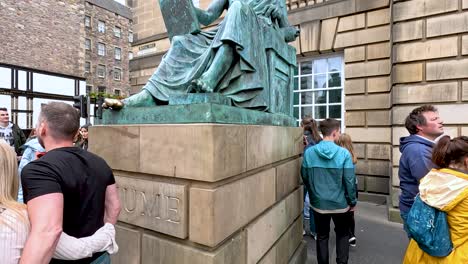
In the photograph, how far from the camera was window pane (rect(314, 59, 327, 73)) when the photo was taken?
9.41 m

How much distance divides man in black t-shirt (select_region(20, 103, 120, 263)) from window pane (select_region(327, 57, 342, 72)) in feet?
28.0

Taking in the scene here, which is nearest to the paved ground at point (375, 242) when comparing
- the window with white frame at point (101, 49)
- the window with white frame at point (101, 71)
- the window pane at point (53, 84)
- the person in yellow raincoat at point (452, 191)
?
the person in yellow raincoat at point (452, 191)

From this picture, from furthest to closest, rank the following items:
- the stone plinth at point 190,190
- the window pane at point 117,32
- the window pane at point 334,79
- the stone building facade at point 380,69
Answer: the window pane at point 117,32 → the window pane at point 334,79 → the stone building facade at point 380,69 → the stone plinth at point 190,190

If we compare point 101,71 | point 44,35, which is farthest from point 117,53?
point 44,35

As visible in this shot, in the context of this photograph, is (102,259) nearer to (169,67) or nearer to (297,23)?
(169,67)

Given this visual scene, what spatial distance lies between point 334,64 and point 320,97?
1.05 meters

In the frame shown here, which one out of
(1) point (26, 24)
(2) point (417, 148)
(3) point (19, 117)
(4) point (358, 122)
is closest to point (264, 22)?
(2) point (417, 148)

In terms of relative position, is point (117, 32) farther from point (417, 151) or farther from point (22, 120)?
point (417, 151)

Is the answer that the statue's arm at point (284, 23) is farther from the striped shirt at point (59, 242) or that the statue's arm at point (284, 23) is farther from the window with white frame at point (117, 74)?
the window with white frame at point (117, 74)

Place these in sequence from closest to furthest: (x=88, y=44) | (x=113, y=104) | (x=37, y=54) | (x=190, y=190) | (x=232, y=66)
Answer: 1. (x=190, y=190)
2. (x=113, y=104)
3. (x=232, y=66)
4. (x=37, y=54)
5. (x=88, y=44)

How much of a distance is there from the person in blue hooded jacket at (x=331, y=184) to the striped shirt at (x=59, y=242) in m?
2.54

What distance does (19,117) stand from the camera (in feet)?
76.9

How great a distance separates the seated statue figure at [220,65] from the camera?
2.65 metres

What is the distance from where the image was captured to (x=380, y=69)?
834 cm
